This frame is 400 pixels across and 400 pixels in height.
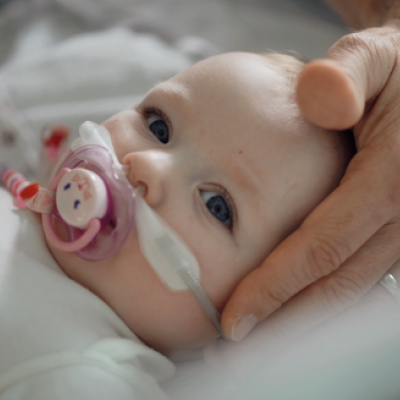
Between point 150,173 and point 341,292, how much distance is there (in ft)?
1.22

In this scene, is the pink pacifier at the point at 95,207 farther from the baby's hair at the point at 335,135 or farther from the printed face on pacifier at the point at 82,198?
the baby's hair at the point at 335,135

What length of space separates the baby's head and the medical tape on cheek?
Answer: 1 cm

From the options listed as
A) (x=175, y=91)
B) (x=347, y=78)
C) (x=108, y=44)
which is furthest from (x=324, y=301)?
(x=108, y=44)

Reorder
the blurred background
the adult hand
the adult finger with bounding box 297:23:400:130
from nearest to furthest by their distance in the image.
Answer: the adult finger with bounding box 297:23:400:130
the adult hand
the blurred background

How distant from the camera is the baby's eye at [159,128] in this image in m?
0.82

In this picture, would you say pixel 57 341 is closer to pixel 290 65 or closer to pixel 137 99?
pixel 290 65

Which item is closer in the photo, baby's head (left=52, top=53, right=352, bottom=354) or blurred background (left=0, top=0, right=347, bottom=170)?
baby's head (left=52, top=53, right=352, bottom=354)

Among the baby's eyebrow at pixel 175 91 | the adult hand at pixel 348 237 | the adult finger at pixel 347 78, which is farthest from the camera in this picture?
the baby's eyebrow at pixel 175 91

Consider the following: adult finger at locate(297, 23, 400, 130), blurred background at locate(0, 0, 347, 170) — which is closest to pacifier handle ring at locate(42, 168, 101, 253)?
adult finger at locate(297, 23, 400, 130)

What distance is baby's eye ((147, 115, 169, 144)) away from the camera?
2.70ft

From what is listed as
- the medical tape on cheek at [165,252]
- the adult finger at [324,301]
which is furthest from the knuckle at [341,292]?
the medical tape on cheek at [165,252]

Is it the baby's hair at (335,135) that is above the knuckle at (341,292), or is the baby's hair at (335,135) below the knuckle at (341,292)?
above

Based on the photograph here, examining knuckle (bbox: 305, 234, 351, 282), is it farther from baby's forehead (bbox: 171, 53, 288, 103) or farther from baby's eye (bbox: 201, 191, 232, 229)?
baby's forehead (bbox: 171, 53, 288, 103)

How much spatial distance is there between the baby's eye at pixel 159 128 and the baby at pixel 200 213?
0.03 m
